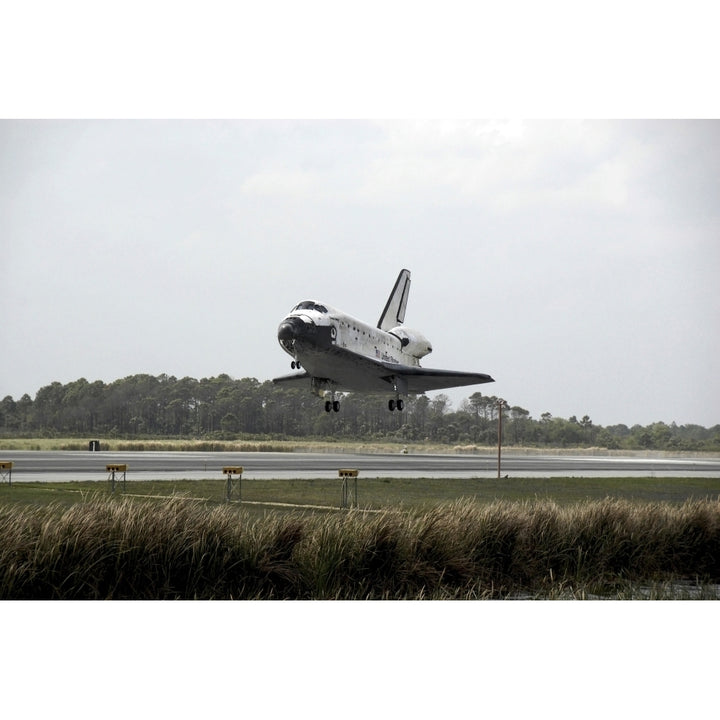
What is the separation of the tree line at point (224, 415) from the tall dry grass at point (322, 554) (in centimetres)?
5959

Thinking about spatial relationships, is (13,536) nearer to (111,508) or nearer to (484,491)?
(111,508)

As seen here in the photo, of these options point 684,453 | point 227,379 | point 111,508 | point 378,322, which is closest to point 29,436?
point 227,379

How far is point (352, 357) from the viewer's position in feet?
113

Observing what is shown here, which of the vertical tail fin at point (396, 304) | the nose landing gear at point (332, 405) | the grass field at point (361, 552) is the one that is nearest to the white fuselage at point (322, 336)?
the nose landing gear at point (332, 405)

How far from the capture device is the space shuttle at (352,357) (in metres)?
31.3

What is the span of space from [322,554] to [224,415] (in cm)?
7401

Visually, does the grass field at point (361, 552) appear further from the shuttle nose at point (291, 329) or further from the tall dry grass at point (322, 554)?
the shuttle nose at point (291, 329)

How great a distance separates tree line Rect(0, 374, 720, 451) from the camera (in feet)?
257

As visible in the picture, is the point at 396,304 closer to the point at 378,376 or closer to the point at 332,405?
the point at 378,376

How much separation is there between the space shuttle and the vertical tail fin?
30.4 ft

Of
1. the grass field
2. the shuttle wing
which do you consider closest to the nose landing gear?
the shuttle wing

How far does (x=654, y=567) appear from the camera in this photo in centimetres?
1393

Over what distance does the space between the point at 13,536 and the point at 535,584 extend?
26.5ft

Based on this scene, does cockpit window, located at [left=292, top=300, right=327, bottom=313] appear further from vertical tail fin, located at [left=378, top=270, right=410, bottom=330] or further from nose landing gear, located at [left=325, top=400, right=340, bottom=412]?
vertical tail fin, located at [left=378, top=270, right=410, bottom=330]
